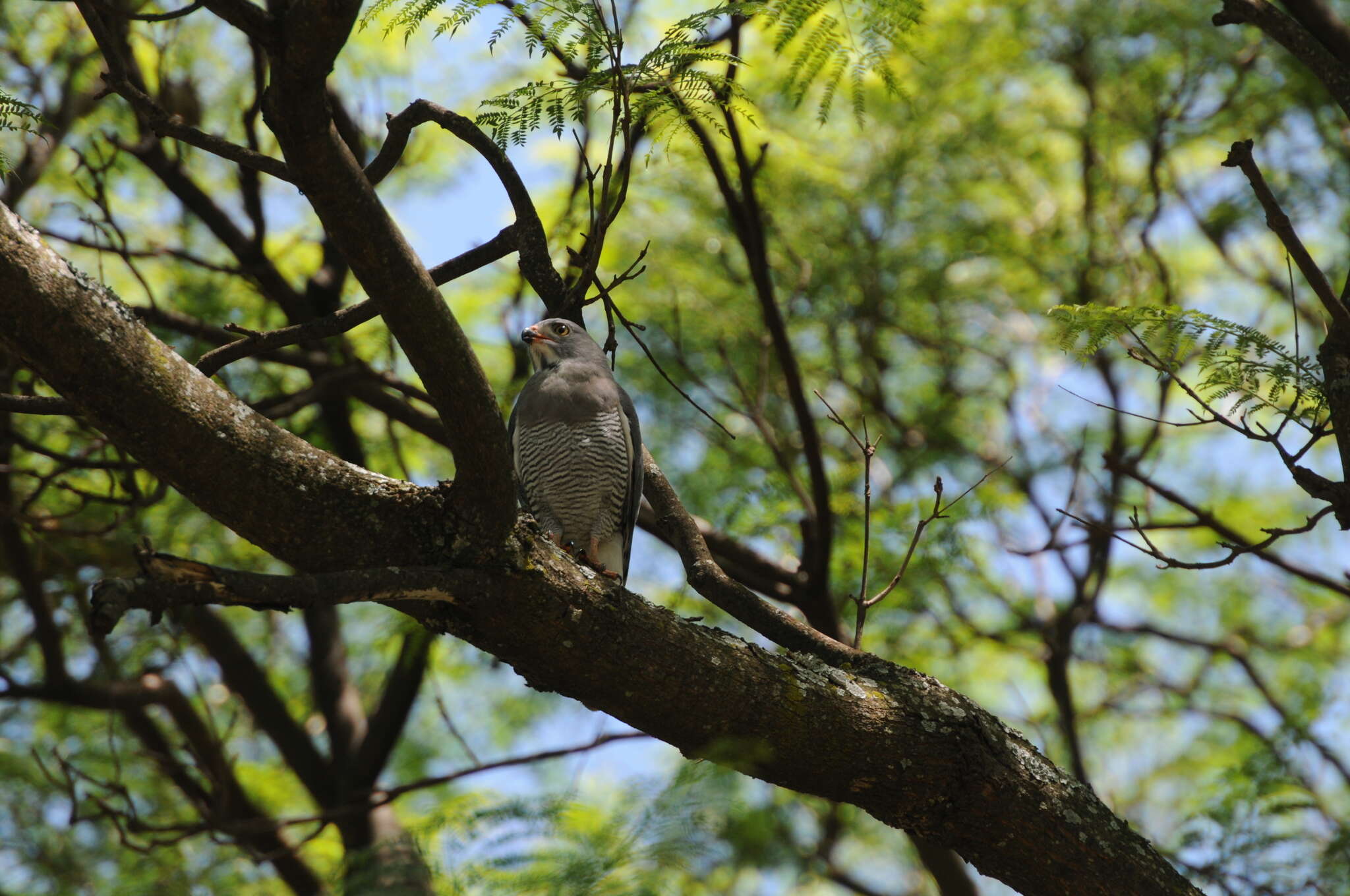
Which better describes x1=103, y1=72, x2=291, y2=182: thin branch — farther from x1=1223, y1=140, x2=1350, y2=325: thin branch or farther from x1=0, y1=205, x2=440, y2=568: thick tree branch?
x1=1223, y1=140, x2=1350, y2=325: thin branch

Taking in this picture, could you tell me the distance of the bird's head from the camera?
20.1ft

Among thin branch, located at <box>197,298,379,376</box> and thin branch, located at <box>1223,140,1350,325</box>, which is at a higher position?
thin branch, located at <box>1223,140,1350,325</box>

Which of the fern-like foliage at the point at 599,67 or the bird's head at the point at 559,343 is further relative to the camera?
the bird's head at the point at 559,343

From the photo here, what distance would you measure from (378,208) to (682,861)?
178 centimetres

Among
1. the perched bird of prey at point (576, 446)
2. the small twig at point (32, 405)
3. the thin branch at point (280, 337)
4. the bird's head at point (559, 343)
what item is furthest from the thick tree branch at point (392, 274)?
the bird's head at point (559, 343)

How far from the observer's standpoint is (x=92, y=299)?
287cm

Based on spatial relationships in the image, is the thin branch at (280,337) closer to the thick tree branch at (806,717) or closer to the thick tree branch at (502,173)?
the thick tree branch at (502,173)

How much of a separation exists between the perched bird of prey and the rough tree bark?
4.34 ft

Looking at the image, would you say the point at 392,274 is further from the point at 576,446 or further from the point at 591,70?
the point at 576,446

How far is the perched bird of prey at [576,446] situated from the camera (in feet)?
19.1

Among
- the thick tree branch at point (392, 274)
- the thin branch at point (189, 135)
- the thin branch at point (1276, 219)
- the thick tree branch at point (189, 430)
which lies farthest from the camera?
the thin branch at point (1276, 219)

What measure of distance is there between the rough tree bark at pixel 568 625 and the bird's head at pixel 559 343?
1.93 metres

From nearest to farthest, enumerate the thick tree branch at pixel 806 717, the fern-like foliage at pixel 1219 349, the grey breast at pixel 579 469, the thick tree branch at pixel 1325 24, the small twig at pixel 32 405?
1. the small twig at pixel 32 405
2. the thick tree branch at pixel 806 717
3. the fern-like foliage at pixel 1219 349
4. the thick tree branch at pixel 1325 24
5. the grey breast at pixel 579 469

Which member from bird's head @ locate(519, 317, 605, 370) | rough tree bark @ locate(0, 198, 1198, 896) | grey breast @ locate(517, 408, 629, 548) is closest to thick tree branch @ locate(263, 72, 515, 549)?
rough tree bark @ locate(0, 198, 1198, 896)
